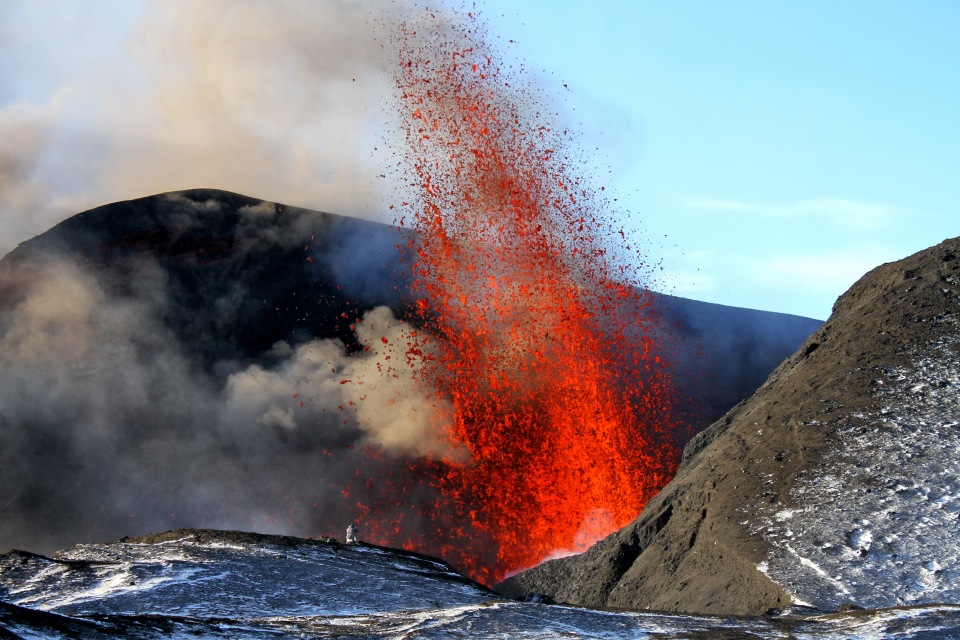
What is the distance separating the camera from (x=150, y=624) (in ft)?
25.6

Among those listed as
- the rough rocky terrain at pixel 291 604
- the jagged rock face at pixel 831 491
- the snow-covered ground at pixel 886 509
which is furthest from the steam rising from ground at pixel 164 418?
the snow-covered ground at pixel 886 509

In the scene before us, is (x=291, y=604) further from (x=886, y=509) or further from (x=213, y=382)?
(x=213, y=382)

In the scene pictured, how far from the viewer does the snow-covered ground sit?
11.4 meters

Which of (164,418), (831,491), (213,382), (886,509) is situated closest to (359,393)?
(213,382)

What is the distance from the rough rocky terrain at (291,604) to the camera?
823 cm

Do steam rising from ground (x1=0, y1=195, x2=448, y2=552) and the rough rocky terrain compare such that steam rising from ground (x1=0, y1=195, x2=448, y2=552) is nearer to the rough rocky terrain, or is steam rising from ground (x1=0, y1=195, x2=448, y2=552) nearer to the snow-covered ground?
the rough rocky terrain

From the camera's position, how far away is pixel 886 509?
1271cm

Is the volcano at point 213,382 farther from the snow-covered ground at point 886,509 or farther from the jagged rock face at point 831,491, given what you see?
the snow-covered ground at point 886,509

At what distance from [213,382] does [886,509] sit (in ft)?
69.2

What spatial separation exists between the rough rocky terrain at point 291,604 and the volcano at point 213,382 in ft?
40.8

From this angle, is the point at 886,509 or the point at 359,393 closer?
the point at 886,509

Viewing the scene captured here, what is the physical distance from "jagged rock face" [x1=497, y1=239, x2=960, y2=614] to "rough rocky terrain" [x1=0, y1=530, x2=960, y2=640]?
256cm

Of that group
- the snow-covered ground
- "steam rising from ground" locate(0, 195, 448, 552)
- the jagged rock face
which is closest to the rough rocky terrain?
the snow-covered ground

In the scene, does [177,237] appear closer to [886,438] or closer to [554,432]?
[554,432]
